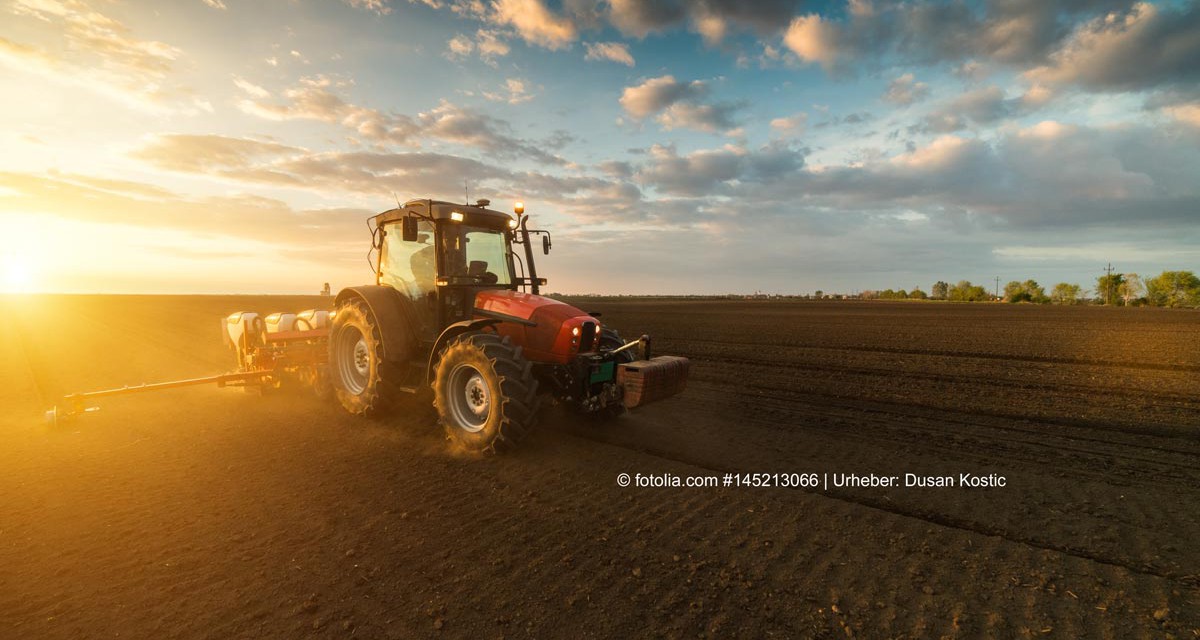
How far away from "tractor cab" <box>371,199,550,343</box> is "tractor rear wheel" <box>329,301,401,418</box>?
541 millimetres

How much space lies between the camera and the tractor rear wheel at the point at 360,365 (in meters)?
6.43

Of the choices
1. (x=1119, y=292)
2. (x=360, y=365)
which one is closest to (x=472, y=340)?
(x=360, y=365)

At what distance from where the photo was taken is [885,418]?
7664 millimetres

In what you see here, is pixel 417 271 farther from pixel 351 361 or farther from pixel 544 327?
pixel 544 327

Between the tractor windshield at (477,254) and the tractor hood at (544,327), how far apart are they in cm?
62

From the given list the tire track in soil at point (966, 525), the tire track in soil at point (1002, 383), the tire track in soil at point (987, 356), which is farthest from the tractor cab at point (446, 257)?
the tire track in soil at point (987, 356)

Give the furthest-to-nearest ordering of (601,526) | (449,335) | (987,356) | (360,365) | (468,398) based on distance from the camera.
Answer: (987,356) → (360,365) → (449,335) → (468,398) → (601,526)

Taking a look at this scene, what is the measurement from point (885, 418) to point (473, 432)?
607 centimetres

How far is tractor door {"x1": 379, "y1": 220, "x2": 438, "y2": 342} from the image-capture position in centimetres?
639

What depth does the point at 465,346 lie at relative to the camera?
5.37m

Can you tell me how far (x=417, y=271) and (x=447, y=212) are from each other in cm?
93

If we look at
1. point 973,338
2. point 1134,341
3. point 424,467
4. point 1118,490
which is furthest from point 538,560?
point 1134,341

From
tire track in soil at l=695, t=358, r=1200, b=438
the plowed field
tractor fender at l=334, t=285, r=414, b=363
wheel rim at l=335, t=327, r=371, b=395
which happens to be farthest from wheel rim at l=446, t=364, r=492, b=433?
tire track in soil at l=695, t=358, r=1200, b=438

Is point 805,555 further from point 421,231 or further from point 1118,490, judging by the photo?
point 421,231
